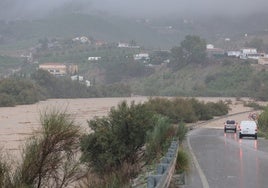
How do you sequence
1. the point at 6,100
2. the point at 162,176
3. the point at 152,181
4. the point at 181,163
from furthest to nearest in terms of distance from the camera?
the point at 6,100, the point at 181,163, the point at 162,176, the point at 152,181

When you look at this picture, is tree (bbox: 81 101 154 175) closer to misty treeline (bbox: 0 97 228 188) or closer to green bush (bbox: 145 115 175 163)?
misty treeline (bbox: 0 97 228 188)

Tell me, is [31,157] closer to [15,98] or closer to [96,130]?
[96,130]

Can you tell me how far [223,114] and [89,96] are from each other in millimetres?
65915

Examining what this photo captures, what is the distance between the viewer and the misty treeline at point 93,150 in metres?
12.6

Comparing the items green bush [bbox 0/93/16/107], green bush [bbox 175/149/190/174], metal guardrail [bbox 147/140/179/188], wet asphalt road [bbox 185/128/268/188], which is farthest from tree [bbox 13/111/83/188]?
green bush [bbox 0/93/16/107]

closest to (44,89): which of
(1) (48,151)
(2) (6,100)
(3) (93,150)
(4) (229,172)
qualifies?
(2) (6,100)

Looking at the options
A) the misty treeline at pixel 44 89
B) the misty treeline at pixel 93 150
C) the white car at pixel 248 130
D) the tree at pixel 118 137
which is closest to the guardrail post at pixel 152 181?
the misty treeline at pixel 93 150

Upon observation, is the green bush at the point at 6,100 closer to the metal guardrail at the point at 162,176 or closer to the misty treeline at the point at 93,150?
the misty treeline at the point at 93,150

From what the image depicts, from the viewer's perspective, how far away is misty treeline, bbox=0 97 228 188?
12578mm

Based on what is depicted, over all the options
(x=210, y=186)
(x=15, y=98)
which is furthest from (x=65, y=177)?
(x=15, y=98)

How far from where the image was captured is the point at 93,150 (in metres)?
22.9

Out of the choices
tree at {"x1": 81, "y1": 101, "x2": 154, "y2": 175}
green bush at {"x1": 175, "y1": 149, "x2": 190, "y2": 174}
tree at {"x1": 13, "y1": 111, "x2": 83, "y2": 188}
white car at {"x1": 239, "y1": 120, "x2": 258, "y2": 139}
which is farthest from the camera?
white car at {"x1": 239, "y1": 120, "x2": 258, "y2": 139}

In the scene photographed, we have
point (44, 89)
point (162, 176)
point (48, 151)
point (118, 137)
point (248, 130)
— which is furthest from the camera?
point (44, 89)

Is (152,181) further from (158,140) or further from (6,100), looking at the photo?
(6,100)
